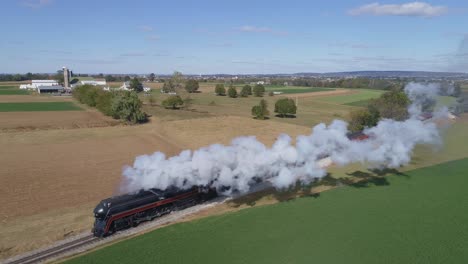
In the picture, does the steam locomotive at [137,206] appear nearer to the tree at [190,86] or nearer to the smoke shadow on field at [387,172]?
the smoke shadow on field at [387,172]

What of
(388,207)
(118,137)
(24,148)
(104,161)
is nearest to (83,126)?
(118,137)

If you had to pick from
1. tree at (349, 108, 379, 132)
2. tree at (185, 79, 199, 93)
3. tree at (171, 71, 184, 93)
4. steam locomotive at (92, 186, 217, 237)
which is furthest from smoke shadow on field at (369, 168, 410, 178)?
tree at (185, 79, 199, 93)

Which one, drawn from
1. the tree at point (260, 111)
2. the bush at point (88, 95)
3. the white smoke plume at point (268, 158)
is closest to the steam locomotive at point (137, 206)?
the white smoke plume at point (268, 158)

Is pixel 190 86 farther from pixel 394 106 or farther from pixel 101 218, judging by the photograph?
pixel 101 218

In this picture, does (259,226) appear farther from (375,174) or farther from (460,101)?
(460,101)

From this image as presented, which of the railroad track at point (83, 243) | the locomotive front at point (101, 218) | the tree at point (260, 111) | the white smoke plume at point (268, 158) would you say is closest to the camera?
the railroad track at point (83, 243)

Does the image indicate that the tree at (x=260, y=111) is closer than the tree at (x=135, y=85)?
Yes

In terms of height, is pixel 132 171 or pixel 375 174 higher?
pixel 132 171
